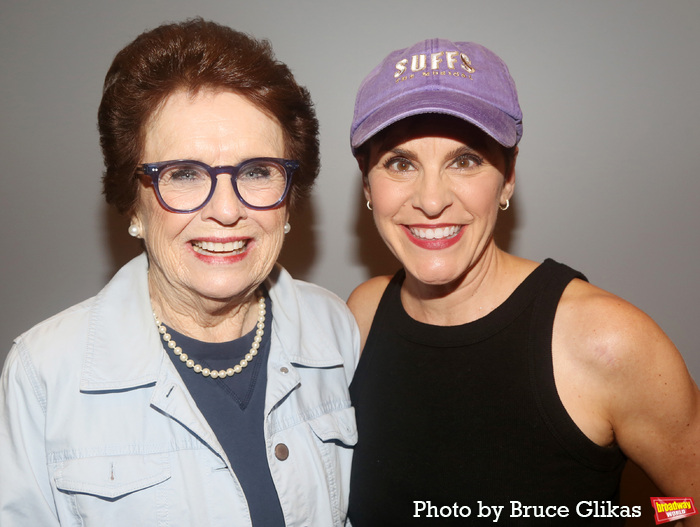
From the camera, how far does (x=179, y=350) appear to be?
169 cm

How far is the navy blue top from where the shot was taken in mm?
1605

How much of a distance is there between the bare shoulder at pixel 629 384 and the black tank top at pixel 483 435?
45 millimetres

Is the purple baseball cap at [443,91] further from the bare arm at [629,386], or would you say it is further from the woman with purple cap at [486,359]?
the bare arm at [629,386]

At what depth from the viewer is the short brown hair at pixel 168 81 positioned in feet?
5.05

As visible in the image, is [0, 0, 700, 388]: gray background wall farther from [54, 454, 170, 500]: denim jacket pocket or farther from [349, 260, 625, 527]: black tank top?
[54, 454, 170, 500]: denim jacket pocket

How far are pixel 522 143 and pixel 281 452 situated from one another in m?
1.62

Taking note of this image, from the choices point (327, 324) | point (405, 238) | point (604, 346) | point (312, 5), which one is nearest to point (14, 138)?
point (312, 5)

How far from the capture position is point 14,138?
96.7 inches

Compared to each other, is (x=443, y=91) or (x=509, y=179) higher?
(x=443, y=91)

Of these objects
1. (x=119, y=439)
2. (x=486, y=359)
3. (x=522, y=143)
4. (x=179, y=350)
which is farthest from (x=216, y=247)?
(x=522, y=143)

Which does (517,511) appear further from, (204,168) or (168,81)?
(168,81)

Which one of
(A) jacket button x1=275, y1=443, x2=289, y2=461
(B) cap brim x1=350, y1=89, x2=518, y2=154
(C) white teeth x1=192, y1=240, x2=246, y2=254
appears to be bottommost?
(A) jacket button x1=275, y1=443, x2=289, y2=461

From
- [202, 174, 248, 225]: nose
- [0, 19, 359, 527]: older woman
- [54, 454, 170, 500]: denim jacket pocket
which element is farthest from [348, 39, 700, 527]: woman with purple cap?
[54, 454, 170, 500]: denim jacket pocket

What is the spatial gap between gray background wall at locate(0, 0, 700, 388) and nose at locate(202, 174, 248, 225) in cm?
104
